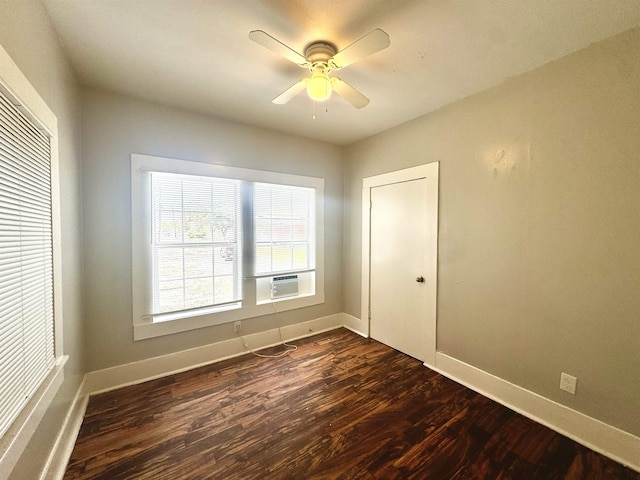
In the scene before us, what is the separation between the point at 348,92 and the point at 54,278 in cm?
217

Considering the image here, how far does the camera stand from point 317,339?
3.22 meters

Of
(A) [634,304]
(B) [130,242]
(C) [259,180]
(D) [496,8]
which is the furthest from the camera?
(C) [259,180]

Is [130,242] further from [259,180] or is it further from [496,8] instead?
[496,8]

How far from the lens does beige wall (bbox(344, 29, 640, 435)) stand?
1.54m

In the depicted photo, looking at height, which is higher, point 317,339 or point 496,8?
point 496,8

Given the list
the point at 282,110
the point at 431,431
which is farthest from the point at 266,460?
the point at 282,110

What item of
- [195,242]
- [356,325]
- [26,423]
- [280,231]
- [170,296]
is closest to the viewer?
[26,423]

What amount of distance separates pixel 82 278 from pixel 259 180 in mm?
1812

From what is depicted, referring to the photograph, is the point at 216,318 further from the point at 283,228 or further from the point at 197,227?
the point at 283,228

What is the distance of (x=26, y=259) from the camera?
1.16m

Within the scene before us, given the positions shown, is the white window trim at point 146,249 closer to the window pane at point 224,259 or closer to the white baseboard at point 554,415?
the window pane at point 224,259

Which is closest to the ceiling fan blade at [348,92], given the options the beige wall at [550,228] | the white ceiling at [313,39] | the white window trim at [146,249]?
the white ceiling at [313,39]

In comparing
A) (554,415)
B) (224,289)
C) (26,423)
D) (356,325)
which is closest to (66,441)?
(26,423)

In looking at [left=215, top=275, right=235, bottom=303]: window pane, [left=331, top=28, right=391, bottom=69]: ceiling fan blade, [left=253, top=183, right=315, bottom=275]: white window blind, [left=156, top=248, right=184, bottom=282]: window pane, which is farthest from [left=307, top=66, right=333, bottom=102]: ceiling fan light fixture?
[left=215, top=275, right=235, bottom=303]: window pane
